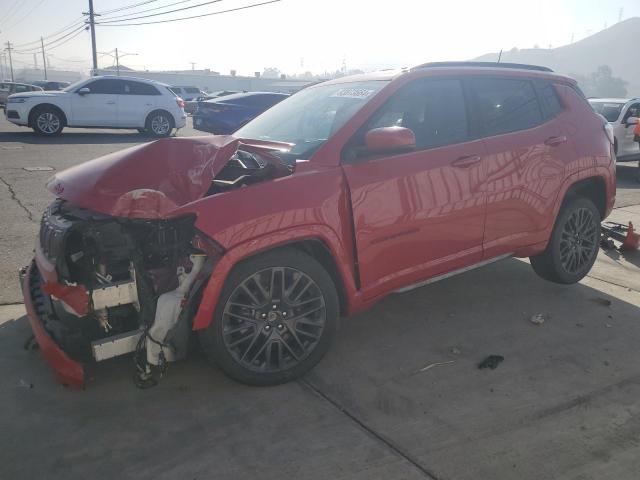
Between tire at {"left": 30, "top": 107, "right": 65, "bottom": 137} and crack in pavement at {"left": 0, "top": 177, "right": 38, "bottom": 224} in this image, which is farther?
tire at {"left": 30, "top": 107, "right": 65, "bottom": 137}

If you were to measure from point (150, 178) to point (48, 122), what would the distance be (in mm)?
14226

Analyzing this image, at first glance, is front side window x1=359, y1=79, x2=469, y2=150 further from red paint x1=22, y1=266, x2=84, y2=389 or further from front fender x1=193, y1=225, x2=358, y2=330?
red paint x1=22, y1=266, x2=84, y2=389

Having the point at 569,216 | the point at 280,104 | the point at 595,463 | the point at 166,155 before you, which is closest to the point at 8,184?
the point at 280,104

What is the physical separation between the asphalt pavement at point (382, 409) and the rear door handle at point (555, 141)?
135 centimetres

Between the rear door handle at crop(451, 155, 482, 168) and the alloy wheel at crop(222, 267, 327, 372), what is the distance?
4.44 feet

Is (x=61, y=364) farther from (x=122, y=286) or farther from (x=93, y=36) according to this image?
(x=93, y=36)

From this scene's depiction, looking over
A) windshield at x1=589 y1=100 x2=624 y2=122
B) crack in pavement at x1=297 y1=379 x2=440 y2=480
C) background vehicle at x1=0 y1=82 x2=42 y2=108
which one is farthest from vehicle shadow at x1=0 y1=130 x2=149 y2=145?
crack in pavement at x1=297 y1=379 x2=440 y2=480

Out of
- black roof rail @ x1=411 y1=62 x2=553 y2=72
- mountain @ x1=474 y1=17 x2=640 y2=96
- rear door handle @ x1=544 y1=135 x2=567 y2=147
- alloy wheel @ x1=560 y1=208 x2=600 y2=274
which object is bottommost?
alloy wheel @ x1=560 y1=208 x2=600 y2=274

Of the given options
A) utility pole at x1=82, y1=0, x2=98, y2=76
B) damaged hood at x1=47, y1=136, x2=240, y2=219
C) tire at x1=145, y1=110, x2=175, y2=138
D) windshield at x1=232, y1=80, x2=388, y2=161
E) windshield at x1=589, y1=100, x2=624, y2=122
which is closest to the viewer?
damaged hood at x1=47, y1=136, x2=240, y2=219

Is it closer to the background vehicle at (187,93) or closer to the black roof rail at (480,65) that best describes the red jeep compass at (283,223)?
the black roof rail at (480,65)

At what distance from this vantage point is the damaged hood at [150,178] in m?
2.83

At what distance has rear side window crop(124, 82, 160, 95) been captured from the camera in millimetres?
16284

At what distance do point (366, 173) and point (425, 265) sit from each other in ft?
2.69

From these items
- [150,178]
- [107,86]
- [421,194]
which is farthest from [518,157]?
[107,86]
